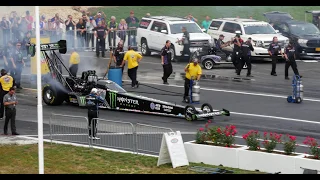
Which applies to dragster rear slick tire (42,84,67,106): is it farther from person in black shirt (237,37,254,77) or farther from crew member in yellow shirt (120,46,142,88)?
person in black shirt (237,37,254,77)

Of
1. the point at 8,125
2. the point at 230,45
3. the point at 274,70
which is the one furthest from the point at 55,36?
the point at 8,125

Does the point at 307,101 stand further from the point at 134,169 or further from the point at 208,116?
the point at 134,169

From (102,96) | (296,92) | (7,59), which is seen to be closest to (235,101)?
(296,92)

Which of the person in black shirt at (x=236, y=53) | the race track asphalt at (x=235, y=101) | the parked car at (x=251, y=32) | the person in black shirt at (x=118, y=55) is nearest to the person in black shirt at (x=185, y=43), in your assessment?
the race track asphalt at (x=235, y=101)

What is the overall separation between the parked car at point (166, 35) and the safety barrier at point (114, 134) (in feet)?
57.4

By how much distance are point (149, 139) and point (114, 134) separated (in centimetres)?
140

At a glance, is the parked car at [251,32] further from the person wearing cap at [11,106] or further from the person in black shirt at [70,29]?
the person wearing cap at [11,106]

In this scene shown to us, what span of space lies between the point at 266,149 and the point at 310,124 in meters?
6.39

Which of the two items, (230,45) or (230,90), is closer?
(230,90)

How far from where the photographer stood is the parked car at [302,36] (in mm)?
39156

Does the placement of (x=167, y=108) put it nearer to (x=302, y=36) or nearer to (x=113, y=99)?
(x=113, y=99)

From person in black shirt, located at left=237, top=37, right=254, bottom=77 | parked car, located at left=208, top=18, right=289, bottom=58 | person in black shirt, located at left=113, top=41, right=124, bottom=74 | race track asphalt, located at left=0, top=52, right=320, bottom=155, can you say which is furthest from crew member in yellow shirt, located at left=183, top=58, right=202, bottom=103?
parked car, located at left=208, top=18, right=289, bottom=58
